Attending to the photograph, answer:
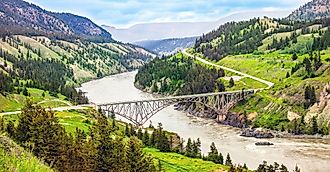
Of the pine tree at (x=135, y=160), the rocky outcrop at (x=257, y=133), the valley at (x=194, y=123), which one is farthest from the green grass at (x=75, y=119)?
the pine tree at (x=135, y=160)

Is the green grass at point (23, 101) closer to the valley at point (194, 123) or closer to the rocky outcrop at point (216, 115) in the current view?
the valley at point (194, 123)

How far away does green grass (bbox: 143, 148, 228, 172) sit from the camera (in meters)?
69.0

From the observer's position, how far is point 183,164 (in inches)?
2820

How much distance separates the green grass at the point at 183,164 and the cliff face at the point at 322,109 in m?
43.8

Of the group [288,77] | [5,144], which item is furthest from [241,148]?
[5,144]

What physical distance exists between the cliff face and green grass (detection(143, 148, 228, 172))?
4383cm

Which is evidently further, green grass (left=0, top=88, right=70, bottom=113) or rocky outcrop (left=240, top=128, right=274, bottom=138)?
green grass (left=0, top=88, right=70, bottom=113)

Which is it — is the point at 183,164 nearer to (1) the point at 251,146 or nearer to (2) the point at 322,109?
(1) the point at 251,146

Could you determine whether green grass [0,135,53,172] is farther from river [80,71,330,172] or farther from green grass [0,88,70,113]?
green grass [0,88,70,113]

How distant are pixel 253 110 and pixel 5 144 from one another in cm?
11149

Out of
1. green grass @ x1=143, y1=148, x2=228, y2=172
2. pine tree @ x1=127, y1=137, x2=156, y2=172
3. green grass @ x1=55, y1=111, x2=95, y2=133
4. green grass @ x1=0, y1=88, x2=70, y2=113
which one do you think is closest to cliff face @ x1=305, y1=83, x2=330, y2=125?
green grass @ x1=143, y1=148, x2=228, y2=172

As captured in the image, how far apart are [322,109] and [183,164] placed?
5197cm

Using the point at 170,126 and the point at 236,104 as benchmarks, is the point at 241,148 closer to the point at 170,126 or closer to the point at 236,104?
the point at 170,126

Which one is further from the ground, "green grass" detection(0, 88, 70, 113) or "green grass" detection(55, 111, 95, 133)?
"green grass" detection(0, 88, 70, 113)
